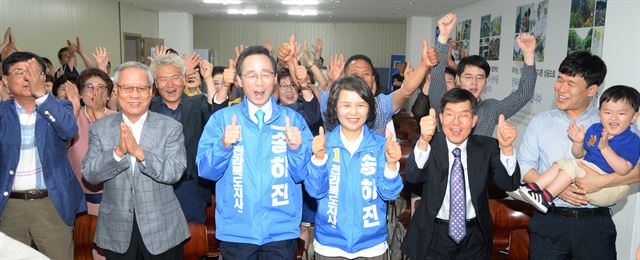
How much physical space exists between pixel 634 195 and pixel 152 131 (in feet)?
10.1

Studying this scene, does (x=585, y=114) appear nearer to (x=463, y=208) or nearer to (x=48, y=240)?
(x=463, y=208)

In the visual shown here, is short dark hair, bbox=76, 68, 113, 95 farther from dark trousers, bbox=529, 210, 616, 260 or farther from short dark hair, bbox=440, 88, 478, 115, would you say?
dark trousers, bbox=529, 210, 616, 260

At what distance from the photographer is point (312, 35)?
17406mm

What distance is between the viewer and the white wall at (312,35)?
1730 centimetres

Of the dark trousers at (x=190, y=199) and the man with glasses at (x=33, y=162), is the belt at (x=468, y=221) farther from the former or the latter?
the man with glasses at (x=33, y=162)

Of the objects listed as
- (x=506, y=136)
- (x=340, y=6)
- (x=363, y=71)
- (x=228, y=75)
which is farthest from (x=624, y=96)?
(x=340, y=6)

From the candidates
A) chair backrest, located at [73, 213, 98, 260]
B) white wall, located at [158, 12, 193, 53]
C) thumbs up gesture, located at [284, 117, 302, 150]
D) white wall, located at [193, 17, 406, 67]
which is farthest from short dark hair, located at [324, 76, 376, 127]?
white wall, located at [193, 17, 406, 67]

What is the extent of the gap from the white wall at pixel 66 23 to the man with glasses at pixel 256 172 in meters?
7.08

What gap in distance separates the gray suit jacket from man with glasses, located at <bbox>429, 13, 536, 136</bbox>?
1.76m

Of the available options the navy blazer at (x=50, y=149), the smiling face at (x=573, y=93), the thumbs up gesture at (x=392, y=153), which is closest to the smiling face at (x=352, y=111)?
the thumbs up gesture at (x=392, y=153)

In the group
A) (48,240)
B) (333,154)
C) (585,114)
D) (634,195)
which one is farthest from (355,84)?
(634,195)

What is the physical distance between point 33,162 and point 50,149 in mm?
106

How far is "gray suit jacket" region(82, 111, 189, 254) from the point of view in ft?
7.38

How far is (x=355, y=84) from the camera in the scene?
234 cm
